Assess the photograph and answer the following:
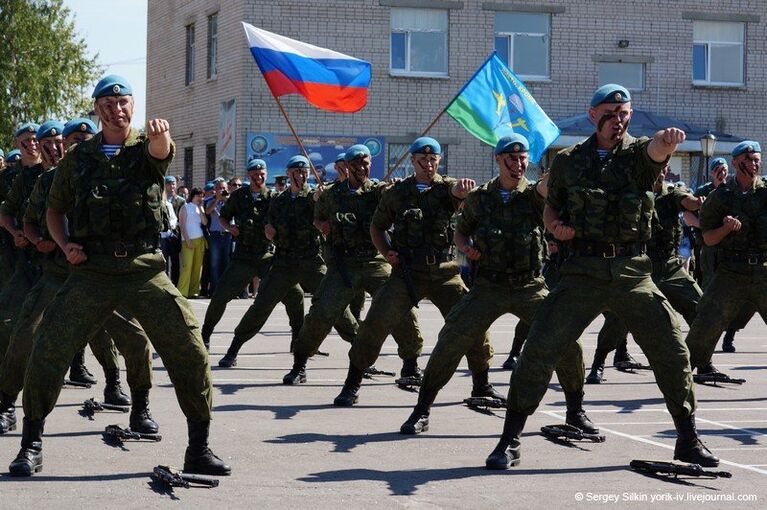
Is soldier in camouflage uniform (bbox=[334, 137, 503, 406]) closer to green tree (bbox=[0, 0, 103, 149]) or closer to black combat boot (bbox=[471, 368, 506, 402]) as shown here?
black combat boot (bbox=[471, 368, 506, 402])

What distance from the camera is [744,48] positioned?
111 ft

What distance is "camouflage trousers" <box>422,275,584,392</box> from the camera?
9367 millimetres

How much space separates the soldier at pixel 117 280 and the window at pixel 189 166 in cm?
2738

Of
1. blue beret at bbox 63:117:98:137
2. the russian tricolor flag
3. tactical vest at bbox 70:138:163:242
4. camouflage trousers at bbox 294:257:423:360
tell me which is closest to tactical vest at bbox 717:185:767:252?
camouflage trousers at bbox 294:257:423:360

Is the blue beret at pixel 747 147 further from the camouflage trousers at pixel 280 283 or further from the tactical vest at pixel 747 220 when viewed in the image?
the camouflage trousers at pixel 280 283

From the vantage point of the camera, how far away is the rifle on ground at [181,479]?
7434 mm

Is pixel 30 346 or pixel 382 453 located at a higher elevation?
pixel 30 346

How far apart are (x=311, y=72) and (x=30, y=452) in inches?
364

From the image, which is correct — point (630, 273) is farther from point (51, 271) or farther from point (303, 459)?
point (51, 271)

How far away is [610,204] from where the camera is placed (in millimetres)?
8094

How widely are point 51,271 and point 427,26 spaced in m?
22.7

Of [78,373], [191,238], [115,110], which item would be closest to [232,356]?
[78,373]

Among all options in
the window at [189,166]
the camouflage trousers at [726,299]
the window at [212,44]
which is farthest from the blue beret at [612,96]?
the window at [189,166]

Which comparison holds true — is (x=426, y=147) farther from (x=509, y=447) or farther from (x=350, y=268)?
(x=509, y=447)
